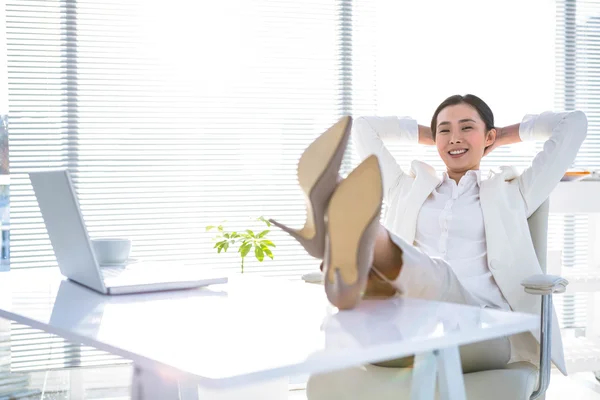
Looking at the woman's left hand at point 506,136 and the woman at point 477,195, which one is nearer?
the woman at point 477,195

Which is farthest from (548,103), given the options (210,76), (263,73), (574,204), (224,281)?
(224,281)

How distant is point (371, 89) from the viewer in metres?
3.87

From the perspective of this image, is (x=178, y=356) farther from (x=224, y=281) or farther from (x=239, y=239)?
(x=239, y=239)

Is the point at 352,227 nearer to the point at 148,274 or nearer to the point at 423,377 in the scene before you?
the point at 423,377

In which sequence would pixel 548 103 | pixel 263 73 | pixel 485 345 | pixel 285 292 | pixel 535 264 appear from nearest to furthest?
pixel 285 292 < pixel 485 345 < pixel 535 264 < pixel 263 73 < pixel 548 103

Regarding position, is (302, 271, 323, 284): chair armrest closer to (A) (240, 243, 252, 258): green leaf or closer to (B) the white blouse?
(B) the white blouse

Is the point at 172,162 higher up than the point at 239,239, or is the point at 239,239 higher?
the point at 172,162

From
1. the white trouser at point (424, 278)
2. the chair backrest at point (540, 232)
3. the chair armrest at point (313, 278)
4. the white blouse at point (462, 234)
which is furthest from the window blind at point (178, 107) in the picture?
the white trouser at point (424, 278)

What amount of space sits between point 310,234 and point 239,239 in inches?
92.5

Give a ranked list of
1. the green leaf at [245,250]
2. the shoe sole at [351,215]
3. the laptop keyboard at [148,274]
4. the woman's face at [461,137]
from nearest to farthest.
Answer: the shoe sole at [351,215]
the laptop keyboard at [148,274]
the woman's face at [461,137]
the green leaf at [245,250]

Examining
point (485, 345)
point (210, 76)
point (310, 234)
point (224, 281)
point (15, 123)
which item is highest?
point (210, 76)

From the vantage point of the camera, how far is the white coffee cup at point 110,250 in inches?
68.2

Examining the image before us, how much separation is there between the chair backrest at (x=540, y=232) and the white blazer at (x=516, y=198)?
3 centimetres

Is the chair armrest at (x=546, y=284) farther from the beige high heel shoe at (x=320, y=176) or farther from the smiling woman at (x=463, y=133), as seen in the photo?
the beige high heel shoe at (x=320, y=176)
